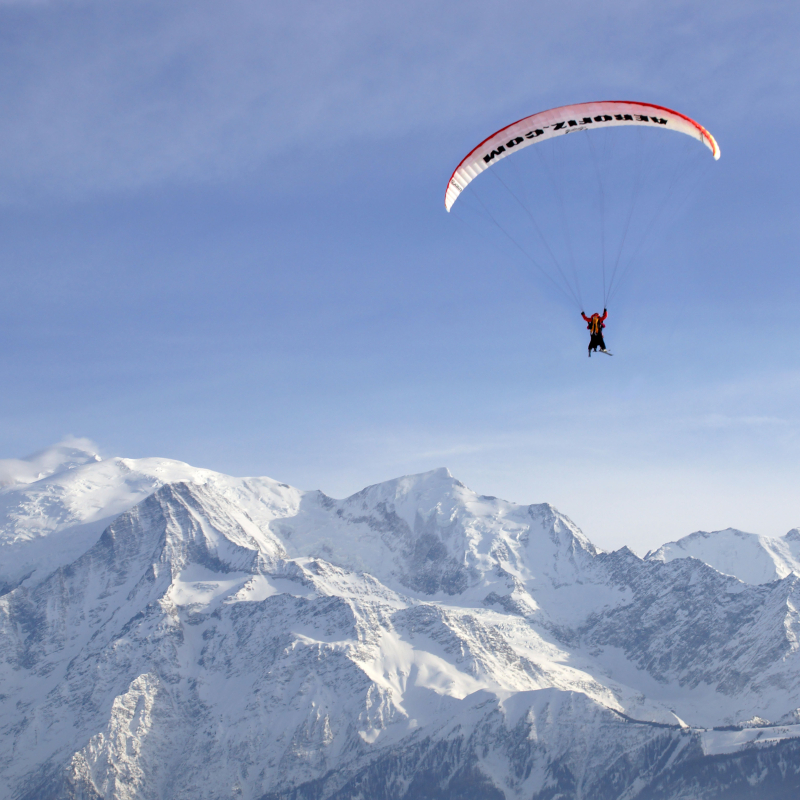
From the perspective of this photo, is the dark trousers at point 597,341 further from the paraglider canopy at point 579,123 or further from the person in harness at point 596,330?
the paraglider canopy at point 579,123

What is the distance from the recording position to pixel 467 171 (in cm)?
7269

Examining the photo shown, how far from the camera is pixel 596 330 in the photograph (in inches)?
2872

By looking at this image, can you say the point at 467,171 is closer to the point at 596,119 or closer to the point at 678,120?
the point at 596,119

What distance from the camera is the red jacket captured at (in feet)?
240

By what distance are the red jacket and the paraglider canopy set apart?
15.7 m

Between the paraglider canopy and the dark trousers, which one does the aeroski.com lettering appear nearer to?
the paraglider canopy

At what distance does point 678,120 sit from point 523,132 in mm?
12241

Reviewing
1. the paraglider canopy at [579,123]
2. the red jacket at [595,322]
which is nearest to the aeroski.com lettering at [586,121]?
the paraglider canopy at [579,123]

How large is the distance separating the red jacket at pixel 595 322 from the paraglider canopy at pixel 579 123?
15656mm

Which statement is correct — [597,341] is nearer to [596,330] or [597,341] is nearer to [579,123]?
[596,330]

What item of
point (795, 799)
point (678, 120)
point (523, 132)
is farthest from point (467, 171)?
point (795, 799)

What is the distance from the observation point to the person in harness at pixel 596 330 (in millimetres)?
72875

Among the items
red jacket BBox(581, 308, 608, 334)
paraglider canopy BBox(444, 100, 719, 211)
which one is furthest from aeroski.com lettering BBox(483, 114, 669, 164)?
red jacket BBox(581, 308, 608, 334)

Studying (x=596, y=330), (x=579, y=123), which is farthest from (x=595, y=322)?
(x=579, y=123)
